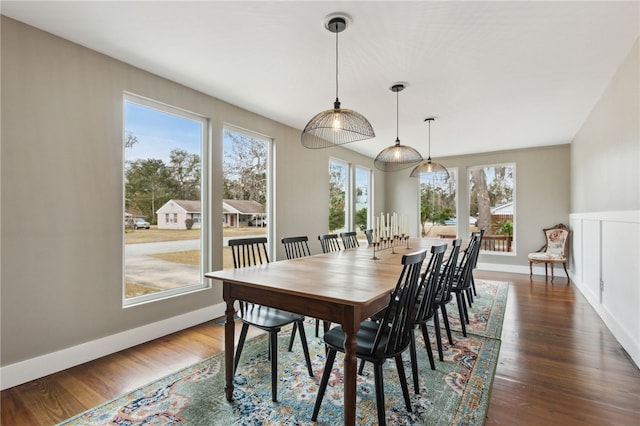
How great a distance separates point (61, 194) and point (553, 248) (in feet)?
23.8

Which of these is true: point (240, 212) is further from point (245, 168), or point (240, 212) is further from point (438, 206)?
point (438, 206)

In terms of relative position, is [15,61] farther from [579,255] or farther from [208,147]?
[579,255]

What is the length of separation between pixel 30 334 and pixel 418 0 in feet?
11.5

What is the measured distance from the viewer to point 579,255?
16.0 ft

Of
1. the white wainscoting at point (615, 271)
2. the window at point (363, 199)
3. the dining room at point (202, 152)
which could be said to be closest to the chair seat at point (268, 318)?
the dining room at point (202, 152)

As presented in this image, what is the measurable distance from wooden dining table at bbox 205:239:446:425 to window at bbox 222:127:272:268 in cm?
159

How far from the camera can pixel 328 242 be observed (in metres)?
3.79

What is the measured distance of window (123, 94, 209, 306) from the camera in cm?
293

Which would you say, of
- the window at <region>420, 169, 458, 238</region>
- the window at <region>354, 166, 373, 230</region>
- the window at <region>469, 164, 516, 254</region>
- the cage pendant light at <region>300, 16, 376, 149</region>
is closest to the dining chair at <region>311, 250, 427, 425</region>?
the cage pendant light at <region>300, 16, 376, 149</region>

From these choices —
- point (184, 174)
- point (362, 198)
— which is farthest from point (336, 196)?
point (184, 174)

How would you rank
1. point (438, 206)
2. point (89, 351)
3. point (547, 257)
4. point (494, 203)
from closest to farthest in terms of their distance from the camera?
1. point (89, 351)
2. point (547, 257)
3. point (494, 203)
4. point (438, 206)

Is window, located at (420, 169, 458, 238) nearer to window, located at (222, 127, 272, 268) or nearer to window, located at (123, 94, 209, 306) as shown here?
window, located at (222, 127, 272, 268)

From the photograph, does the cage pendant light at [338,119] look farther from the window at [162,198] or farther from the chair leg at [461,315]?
the chair leg at [461,315]

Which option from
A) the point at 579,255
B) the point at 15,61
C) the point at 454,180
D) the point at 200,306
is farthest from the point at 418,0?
the point at 454,180
